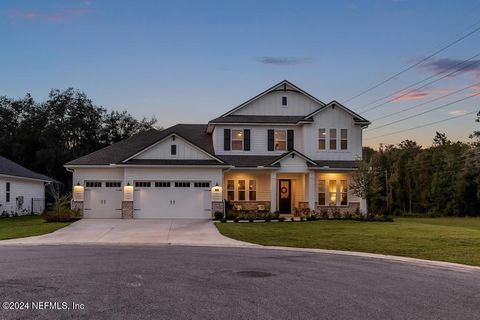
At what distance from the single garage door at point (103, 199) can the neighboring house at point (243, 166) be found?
6cm

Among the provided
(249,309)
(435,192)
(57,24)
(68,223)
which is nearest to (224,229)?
(68,223)

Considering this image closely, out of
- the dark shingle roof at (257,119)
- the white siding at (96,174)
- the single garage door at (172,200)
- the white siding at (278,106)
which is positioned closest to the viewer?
the single garage door at (172,200)

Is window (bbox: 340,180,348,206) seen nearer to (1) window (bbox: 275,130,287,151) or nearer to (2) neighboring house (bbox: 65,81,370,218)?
(2) neighboring house (bbox: 65,81,370,218)

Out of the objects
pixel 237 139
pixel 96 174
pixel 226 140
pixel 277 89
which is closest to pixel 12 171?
pixel 96 174

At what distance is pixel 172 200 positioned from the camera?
30.8 meters

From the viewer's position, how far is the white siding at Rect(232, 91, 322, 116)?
3478 cm

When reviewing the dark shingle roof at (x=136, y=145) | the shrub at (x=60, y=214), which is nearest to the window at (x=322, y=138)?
the dark shingle roof at (x=136, y=145)

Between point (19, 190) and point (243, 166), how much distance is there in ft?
57.7

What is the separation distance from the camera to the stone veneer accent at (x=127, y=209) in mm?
30016

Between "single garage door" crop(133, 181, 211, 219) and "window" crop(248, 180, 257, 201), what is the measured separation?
3688 mm

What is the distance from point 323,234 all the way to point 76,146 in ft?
136

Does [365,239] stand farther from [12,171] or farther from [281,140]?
[12,171]

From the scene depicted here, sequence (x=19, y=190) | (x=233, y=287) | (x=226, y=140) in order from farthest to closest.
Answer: (x=19, y=190)
(x=226, y=140)
(x=233, y=287)

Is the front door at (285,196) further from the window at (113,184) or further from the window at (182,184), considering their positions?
the window at (113,184)
